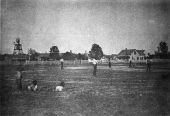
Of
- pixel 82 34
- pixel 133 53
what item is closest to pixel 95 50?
pixel 133 53

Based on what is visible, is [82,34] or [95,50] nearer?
[82,34]

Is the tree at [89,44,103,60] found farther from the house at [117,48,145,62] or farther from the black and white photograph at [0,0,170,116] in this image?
the house at [117,48,145,62]

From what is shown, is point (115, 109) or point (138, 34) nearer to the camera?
point (115, 109)

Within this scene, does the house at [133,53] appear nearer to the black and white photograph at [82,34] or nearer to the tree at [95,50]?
the tree at [95,50]

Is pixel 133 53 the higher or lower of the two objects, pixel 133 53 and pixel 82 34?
the lower

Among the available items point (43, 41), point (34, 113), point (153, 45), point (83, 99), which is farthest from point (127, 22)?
point (34, 113)

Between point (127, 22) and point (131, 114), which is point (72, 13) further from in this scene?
point (131, 114)

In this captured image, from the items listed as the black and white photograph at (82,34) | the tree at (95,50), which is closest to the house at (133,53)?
the tree at (95,50)

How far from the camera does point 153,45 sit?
10.6 metres

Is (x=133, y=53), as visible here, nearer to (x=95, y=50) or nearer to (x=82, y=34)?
(x=95, y=50)

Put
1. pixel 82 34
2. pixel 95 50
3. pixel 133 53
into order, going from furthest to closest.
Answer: pixel 133 53 < pixel 95 50 < pixel 82 34

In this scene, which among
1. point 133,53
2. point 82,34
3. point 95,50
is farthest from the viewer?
point 133,53

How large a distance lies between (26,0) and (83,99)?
4785mm

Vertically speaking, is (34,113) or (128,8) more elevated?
(128,8)
